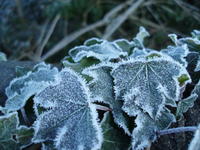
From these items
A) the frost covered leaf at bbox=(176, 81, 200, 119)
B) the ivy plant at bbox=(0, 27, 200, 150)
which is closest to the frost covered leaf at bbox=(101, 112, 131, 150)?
the ivy plant at bbox=(0, 27, 200, 150)

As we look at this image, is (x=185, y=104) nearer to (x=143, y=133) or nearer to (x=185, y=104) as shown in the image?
(x=185, y=104)

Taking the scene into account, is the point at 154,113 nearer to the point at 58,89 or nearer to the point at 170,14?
the point at 58,89

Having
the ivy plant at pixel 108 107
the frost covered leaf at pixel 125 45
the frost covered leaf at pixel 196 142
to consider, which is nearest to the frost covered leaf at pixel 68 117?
the ivy plant at pixel 108 107

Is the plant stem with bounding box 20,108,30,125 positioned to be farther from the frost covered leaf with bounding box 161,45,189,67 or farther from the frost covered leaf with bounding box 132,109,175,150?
the frost covered leaf with bounding box 161,45,189,67

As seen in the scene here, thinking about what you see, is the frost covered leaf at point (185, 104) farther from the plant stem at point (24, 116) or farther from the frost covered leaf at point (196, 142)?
the plant stem at point (24, 116)

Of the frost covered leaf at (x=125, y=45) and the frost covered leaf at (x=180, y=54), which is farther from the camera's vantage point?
the frost covered leaf at (x=125, y=45)

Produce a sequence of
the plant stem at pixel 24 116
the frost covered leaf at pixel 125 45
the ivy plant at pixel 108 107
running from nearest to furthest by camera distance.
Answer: the ivy plant at pixel 108 107 < the plant stem at pixel 24 116 < the frost covered leaf at pixel 125 45

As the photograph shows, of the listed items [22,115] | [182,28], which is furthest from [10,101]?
[182,28]
